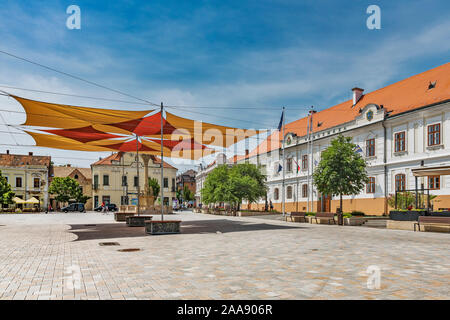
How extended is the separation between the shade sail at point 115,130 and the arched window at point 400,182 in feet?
51.0

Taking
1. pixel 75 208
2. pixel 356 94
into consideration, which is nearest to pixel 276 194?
pixel 356 94

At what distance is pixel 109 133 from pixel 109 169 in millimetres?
57805

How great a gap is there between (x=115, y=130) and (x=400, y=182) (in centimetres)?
2268

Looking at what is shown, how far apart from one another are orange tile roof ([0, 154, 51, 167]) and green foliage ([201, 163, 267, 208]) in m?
44.9

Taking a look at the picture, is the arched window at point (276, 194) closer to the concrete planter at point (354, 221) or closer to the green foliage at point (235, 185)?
the green foliage at point (235, 185)

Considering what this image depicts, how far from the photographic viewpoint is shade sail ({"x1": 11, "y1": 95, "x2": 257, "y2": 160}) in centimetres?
1416

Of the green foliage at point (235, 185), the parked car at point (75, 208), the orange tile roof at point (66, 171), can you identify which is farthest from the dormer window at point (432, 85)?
the orange tile roof at point (66, 171)

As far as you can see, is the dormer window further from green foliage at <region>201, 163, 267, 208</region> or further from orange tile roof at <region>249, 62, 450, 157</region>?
green foliage at <region>201, 163, 267, 208</region>

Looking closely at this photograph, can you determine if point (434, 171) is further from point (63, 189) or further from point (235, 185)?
point (63, 189)

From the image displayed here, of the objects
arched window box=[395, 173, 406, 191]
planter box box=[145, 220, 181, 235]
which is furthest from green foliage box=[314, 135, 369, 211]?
planter box box=[145, 220, 181, 235]

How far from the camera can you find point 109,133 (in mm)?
18391

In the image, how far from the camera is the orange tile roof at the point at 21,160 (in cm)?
6751
